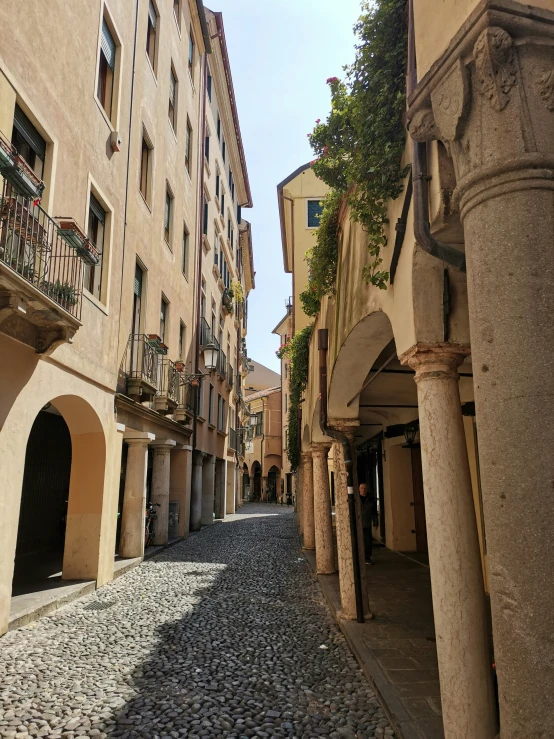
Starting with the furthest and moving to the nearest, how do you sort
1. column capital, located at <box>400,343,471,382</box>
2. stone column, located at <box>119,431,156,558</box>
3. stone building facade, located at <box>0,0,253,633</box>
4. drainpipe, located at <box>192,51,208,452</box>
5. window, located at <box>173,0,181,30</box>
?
drainpipe, located at <box>192,51,208,452</box>, window, located at <box>173,0,181,30</box>, stone column, located at <box>119,431,156,558</box>, stone building facade, located at <box>0,0,253,633</box>, column capital, located at <box>400,343,471,382</box>

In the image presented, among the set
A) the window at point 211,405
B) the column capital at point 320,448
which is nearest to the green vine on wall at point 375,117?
the column capital at point 320,448

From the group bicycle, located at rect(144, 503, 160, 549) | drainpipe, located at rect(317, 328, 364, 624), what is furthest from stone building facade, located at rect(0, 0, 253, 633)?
drainpipe, located at rect(317, 328, 364, 624)

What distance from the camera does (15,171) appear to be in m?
5.89

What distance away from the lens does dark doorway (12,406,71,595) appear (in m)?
11.7

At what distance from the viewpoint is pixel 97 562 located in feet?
31.0

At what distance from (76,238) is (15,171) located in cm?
166

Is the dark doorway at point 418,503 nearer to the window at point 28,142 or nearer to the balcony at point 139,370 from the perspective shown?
the balcony at point 139,370

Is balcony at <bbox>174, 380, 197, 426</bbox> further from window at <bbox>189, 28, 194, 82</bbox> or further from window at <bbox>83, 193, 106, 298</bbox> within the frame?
window at <bbox>189, 28, 194, 82</bbox>

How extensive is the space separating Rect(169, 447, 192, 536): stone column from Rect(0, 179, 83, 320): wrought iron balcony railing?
9.89 meters

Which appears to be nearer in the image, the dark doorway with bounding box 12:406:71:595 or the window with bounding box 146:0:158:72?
the dark doorway with bounding box 12:406:71:595

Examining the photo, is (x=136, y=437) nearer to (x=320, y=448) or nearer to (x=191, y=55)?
(x=320, y=448)

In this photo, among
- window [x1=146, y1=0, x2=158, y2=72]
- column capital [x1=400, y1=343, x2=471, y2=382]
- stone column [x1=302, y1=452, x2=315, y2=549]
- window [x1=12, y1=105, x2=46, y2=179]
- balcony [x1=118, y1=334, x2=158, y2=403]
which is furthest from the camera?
stone column [x1=302, y1=452, x2=315, y2=549]

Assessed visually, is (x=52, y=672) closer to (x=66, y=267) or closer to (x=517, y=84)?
(x=66, y=267)

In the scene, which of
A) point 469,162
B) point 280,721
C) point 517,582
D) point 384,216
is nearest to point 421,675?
point 280,721
